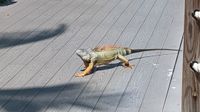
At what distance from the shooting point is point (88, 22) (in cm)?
671

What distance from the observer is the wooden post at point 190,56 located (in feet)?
5.96

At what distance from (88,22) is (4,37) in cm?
126

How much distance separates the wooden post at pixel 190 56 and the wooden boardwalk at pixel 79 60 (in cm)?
202

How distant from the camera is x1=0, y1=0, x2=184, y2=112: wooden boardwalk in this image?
4.18 metres

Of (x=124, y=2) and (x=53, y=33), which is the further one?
(x=124, y=2)

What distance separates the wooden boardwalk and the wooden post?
2.02 metres

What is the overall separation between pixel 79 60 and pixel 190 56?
337 centimetres

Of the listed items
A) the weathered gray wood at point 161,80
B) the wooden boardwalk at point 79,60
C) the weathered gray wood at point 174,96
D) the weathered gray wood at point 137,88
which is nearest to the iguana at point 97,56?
the wooden boardwalk at point 79,60

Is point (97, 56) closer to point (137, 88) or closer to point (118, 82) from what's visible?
point (118, 82)

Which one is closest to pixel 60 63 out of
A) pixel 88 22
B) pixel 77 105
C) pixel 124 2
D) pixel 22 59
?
pixel 22 59

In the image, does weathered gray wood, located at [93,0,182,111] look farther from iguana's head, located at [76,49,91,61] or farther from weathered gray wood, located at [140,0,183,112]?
iguana's head, located at [76,49,91,61]

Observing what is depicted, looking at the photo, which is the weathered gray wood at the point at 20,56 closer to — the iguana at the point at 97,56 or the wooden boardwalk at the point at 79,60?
the wooden boardwalk at the point at 79,60

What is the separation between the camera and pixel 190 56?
6.15 feet

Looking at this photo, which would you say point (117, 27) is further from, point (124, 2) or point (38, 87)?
point (38, 87)
